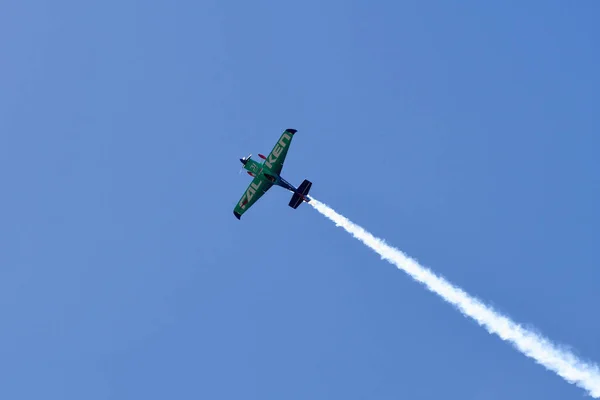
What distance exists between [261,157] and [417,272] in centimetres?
Result: 2166

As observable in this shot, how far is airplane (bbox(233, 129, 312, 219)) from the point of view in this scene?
94812 mm

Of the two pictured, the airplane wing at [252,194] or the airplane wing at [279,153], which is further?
the airplane wing at [252,194]

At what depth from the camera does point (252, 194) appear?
99.3m

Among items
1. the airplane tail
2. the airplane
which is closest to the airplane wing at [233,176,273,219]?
the airplane

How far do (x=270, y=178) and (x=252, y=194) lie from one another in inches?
146

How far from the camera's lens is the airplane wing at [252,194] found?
98062 mm

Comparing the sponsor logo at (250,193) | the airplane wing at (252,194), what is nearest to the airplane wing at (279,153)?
the airplane wing at (252,194)

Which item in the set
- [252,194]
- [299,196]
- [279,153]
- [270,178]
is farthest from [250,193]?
[279,153]

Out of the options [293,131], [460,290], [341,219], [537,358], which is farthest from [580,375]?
[293,131]

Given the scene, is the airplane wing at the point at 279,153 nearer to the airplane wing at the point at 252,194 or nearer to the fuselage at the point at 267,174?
the fuselage at the point at 267,174

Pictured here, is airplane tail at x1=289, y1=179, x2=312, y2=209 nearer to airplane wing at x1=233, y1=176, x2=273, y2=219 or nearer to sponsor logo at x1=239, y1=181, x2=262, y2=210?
airplane wing at x1=233, y1=176, x2=273, y2=219

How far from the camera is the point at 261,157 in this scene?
9631 centimetres

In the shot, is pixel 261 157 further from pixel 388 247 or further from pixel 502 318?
pixel 502 318

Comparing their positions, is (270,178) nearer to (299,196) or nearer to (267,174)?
(267,174)
